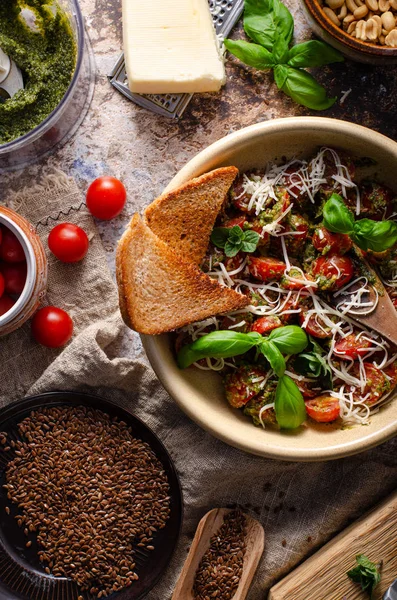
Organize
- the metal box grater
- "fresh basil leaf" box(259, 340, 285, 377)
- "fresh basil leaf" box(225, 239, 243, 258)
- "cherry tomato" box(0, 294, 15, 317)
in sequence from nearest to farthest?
"fresh basil leaf" box(259, 340, 285, 377) < "fresh basil leaf" box(225, 239, 243, 258) < "cherry tomato" box(0, 294, 15, 317) < the metal box grater

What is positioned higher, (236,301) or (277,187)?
(277,187)

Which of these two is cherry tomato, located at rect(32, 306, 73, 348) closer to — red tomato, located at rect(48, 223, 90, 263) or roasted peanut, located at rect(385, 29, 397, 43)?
red tomato, located at rect(48, 223, 90, 263)

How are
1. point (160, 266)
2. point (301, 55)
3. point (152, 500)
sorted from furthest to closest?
1. point (152, 500)
2. point (301, 55)
3. point (160, 266)

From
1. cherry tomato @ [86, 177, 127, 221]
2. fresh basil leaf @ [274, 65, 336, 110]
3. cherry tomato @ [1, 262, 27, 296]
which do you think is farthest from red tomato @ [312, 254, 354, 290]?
cherry tomato @ [1, 262, 27, 296]

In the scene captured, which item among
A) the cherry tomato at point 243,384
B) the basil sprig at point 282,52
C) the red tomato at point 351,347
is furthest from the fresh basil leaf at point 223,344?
the basil sprig at point 282,52

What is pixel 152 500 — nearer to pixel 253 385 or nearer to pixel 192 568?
pixel 192 568

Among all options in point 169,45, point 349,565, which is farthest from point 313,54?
point 349,565

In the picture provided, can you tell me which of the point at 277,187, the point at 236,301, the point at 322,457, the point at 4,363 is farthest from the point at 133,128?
the point at 322,457
